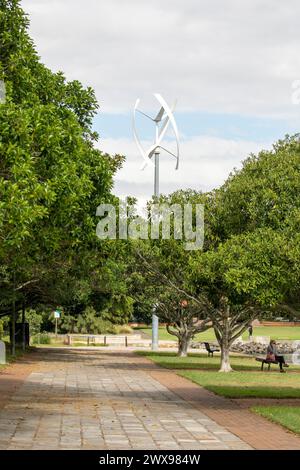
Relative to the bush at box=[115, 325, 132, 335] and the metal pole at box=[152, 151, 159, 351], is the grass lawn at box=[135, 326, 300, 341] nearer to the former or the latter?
the bush at box=[115, 325, 132, 335]

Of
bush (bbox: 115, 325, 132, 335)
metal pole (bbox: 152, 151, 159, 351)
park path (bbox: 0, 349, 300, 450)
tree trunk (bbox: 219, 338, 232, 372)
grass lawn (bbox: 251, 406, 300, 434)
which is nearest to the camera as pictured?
park path (bbox: 0, 349, 300, 450)

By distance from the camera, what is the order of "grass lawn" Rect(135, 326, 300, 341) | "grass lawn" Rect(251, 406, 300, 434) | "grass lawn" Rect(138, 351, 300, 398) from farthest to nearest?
1. "grass lawn" Rect(135, 326, 300, 341)
2. "grass lawn" Rect(138, 351, 300, 398)
3. "grass lawn" Rect(251, 406, 300, 434)

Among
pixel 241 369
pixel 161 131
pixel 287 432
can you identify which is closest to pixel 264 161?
pixel 287 432

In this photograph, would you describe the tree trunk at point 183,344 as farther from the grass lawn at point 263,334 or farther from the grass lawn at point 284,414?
the grass lawn at point 263,334

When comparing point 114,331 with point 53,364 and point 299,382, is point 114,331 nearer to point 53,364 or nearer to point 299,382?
point 53,364

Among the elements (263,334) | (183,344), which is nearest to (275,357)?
(183,344)

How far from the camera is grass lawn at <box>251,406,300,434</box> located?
17.6 metres

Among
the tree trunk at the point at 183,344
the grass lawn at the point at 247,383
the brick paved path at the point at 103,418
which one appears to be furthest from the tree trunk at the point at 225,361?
the tree trunk at the point at 183,344

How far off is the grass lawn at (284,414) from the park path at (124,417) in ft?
0.73

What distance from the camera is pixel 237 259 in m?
22.2

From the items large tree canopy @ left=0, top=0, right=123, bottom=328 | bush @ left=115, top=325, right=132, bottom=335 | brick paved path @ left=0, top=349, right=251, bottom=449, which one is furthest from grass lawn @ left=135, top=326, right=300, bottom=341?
large tree canopy @ left=0, top=0, right=123, bottom=328

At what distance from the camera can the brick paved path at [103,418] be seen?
586 inches

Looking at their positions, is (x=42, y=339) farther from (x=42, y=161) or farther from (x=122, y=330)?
(x=42, y=161)

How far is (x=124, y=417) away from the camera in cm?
1898
